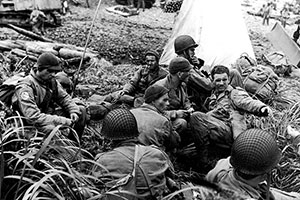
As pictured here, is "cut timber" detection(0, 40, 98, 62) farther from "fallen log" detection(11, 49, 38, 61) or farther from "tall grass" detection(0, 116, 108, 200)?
"tall grass" detection(0, 116, 108, 200)

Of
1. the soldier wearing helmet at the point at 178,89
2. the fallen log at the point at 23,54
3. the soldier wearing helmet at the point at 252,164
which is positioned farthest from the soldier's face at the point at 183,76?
the fallen log at the point at 23,54

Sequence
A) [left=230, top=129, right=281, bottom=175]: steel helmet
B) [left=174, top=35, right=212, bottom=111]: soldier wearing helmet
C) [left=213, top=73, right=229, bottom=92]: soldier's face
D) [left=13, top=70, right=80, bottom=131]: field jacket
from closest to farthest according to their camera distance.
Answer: [left=230, top=129, right=281, bottom=175]: steel helmet, [left=13, top=70, right=80, bottom=131]: field jacket, [left=213, top=73, right=229, bottom=92]: soldier's face, [left=174, top=35, right=212, bottom=111]: soldier wearing helmet

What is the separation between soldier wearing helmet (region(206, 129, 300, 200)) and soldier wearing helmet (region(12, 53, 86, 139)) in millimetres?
2283

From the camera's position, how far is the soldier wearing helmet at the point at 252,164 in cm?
306

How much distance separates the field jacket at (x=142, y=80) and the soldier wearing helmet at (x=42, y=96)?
1.60m

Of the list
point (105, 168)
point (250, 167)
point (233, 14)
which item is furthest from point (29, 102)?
point (233, 14)

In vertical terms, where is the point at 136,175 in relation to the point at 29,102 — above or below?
above

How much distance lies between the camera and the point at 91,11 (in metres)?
17.3

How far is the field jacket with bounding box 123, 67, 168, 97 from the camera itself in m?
6.96

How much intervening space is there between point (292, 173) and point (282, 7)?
16.2m

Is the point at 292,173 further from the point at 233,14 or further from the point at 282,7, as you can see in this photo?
the point at 282,7

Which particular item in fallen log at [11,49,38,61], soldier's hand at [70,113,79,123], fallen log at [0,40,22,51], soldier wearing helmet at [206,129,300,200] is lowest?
fallen log at [0,40,22,51]

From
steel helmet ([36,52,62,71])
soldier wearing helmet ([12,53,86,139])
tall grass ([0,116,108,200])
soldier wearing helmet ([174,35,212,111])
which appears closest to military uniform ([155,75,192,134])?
soldier wearing helmet ([174,35,212,111])

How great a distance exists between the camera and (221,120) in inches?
230
